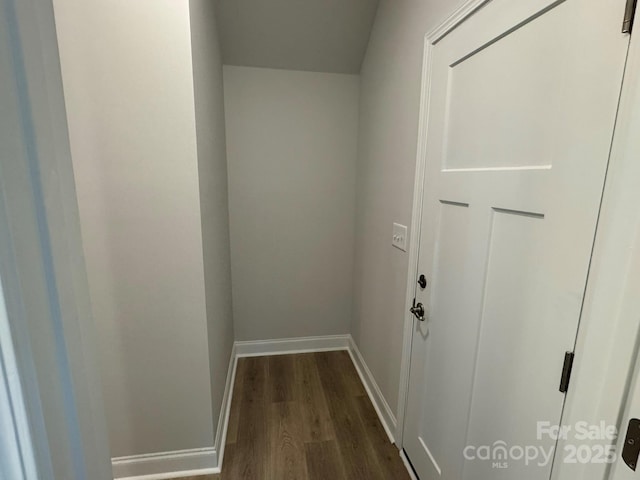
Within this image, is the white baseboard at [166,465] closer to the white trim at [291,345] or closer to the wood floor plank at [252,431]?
the wood floor plank at [252,431]

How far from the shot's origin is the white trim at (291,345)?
2.54 meters

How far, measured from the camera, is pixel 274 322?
254cm

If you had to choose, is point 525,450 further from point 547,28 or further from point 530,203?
point 547,28

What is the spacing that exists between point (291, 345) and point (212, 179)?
1.62 meters

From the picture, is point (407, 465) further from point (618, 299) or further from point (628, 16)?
point (628, 16)

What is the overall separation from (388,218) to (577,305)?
3.71ft

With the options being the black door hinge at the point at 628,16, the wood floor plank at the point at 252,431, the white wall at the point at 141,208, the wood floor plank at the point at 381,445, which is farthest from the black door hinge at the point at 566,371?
the wood floor plank at the point at 252,431

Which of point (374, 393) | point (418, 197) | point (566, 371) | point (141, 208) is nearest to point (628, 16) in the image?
point (566, 371)

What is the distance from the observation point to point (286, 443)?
1692mm

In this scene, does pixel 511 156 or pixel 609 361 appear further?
pixel 511 156

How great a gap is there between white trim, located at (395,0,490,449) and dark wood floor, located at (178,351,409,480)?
0.76 ft

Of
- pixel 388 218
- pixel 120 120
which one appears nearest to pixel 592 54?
pixel 388 218

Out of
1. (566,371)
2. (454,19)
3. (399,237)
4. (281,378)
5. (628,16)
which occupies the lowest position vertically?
(281,378)

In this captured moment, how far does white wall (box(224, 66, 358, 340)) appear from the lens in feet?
7.27
